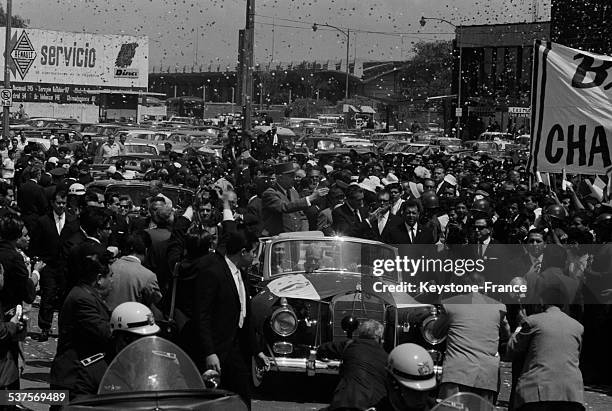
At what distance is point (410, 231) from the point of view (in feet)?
47.3

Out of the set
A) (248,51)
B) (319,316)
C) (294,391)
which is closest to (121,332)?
(319,316)

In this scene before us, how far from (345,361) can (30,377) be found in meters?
5.53

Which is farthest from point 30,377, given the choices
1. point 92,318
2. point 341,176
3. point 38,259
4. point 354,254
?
point 341,176

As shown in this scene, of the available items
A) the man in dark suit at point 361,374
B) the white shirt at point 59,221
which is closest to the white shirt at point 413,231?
the white shirt at point 59,221

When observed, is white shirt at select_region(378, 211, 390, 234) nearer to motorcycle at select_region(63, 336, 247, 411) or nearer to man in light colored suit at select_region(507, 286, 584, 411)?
man in light colored suit at select_region(507, 286, 584, 411)

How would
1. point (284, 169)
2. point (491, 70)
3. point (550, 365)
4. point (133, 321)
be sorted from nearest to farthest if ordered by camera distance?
1. point (133, 321)
2. point (550, 365)
3. point (284, 169)
4. point (491, 70)

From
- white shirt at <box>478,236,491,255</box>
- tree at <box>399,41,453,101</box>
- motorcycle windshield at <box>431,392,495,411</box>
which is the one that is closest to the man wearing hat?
white shirt at <box>478,236,491,255</box>

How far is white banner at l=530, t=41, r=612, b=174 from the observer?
38.8 feet

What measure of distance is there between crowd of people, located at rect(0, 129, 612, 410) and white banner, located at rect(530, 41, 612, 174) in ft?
2.93

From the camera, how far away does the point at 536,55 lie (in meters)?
12.9

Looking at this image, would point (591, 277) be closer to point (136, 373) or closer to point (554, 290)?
point (554, 290)

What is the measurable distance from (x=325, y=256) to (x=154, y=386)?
22.3 ft

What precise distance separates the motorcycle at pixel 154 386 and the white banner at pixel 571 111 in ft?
21.6

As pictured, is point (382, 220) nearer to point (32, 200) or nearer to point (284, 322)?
point (284, 322)
